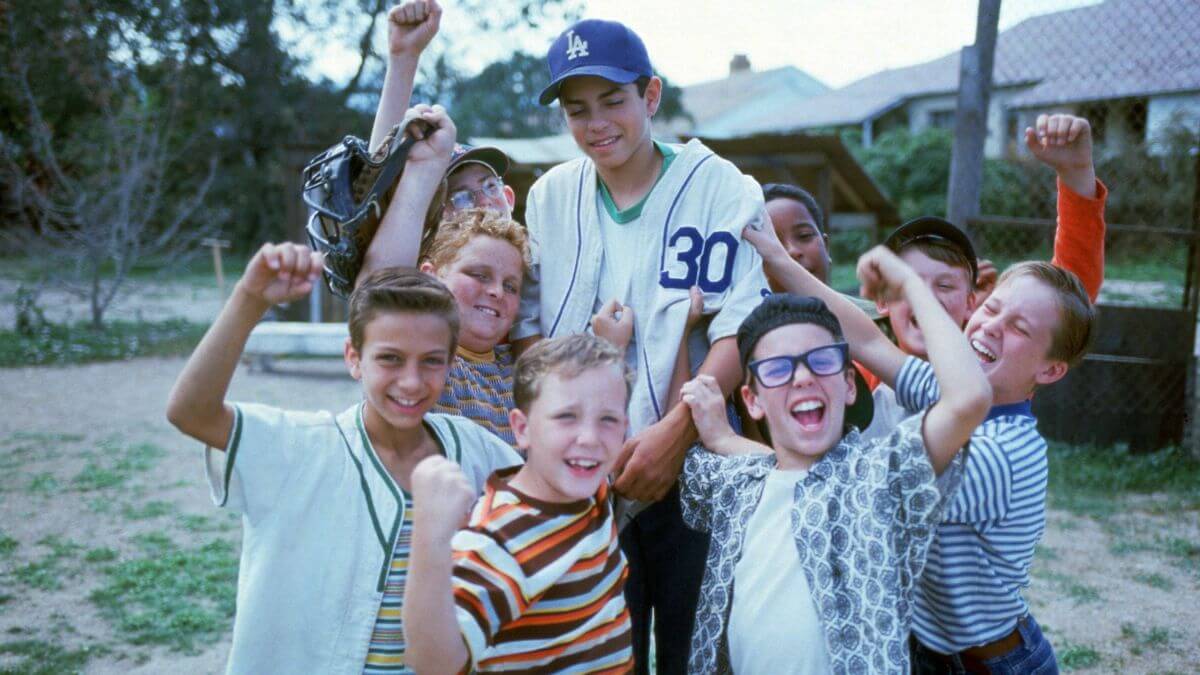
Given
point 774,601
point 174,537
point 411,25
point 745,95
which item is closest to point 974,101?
point 411,25

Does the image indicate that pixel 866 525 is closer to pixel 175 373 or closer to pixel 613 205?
pixel 613 205

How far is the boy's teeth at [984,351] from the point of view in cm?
202

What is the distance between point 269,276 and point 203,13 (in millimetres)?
22151

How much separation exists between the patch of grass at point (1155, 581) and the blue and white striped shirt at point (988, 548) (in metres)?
2.99

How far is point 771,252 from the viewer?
2.19 m

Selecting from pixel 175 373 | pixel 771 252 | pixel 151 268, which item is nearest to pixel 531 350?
pixel 771 252

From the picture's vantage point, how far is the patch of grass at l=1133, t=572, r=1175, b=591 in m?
4.41

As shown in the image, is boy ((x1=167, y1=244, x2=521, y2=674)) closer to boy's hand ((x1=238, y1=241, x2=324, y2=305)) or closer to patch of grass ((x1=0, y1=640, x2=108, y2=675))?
boy's hand ((x1=238, y1=241, x2=324, y2=305))

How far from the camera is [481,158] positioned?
8.98 ft

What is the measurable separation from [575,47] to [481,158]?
60 centimetres

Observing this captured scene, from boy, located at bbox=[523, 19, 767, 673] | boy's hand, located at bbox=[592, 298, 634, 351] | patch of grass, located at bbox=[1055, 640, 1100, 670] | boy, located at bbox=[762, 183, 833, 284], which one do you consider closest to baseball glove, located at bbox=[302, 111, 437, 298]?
boy, located at bbox=[523, 19, 767, 673]

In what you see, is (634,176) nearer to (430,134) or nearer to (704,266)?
(704,266)

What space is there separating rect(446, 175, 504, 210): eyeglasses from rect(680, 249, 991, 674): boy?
948 mm

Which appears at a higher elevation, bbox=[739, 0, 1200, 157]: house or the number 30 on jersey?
bbox=[739, 0, 1200, 157]: house
